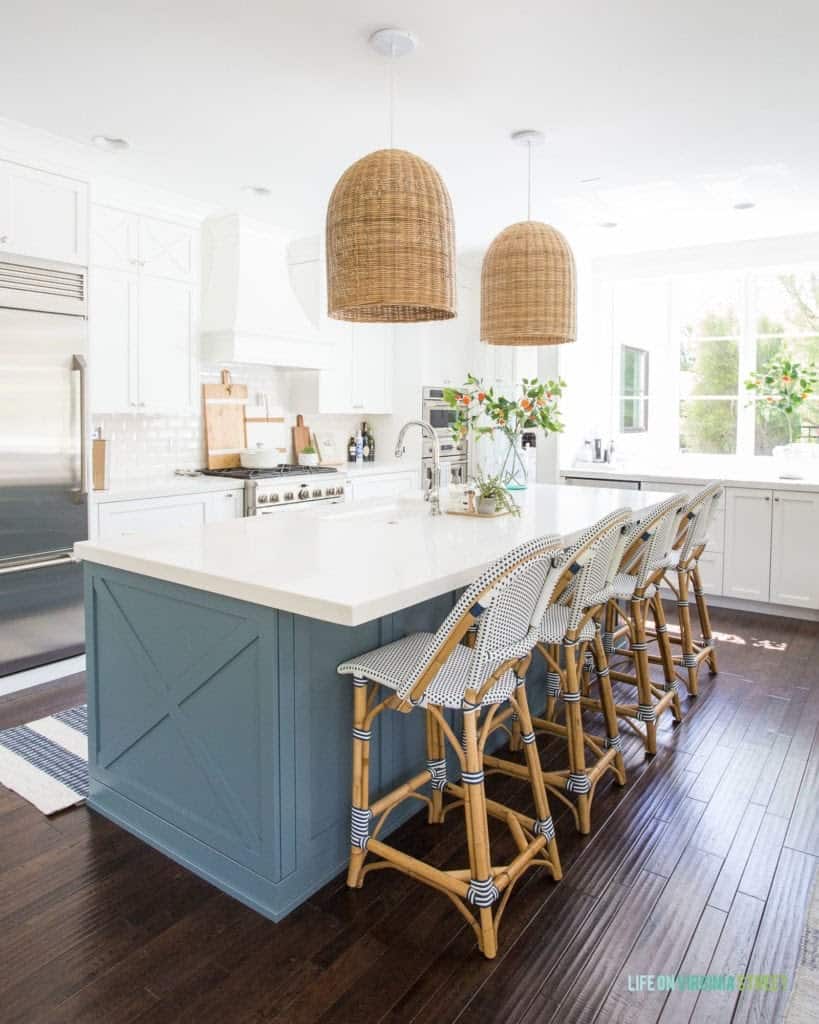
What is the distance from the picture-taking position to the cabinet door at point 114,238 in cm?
424

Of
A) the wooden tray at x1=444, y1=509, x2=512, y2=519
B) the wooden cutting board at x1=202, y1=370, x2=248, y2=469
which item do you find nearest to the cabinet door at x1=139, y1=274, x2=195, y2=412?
the wooden cutting board at x1=202, y1=370, x2=248, y2=469

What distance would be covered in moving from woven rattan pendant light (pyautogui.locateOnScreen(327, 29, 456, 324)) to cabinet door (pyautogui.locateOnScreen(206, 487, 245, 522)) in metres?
2.43

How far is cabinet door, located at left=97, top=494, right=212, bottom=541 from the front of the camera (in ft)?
13.3

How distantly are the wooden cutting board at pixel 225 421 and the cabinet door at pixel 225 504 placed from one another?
0.64 metres

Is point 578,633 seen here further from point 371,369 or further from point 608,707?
point 371,369

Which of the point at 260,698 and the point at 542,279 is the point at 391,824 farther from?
the point at 542,279

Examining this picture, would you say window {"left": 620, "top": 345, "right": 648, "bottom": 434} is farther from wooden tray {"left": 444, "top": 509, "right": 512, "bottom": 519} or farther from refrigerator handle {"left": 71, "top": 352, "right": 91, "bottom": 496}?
refrigerator handle {"left": 71, "top": 352, "right": 91, "bottom": 496}

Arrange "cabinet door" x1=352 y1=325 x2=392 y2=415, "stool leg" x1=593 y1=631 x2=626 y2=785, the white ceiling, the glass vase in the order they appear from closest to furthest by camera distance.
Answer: the white ceiling, "stool leg" x1=593 y1=631 x2=626 y2=785, the glass vase, "cabinet door" x1=352 y1=325 x2=392 y2=415

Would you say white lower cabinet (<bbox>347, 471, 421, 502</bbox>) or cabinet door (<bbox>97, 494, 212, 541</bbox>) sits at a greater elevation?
white lower cabinet (<bbox>347, 471, 421, 502</bbox>)

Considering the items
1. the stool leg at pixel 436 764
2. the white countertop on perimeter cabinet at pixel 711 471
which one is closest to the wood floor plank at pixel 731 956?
the stool leg at pixel 436 764

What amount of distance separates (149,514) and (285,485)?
971 mm

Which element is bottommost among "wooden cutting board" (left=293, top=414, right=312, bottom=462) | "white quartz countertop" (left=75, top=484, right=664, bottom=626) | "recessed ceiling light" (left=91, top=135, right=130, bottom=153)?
"white quartz countertop" (left=75, top=484, right=664, bottom=626)

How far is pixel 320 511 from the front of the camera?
10.9 feet

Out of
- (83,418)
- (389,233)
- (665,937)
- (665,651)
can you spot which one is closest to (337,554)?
(389,233)
